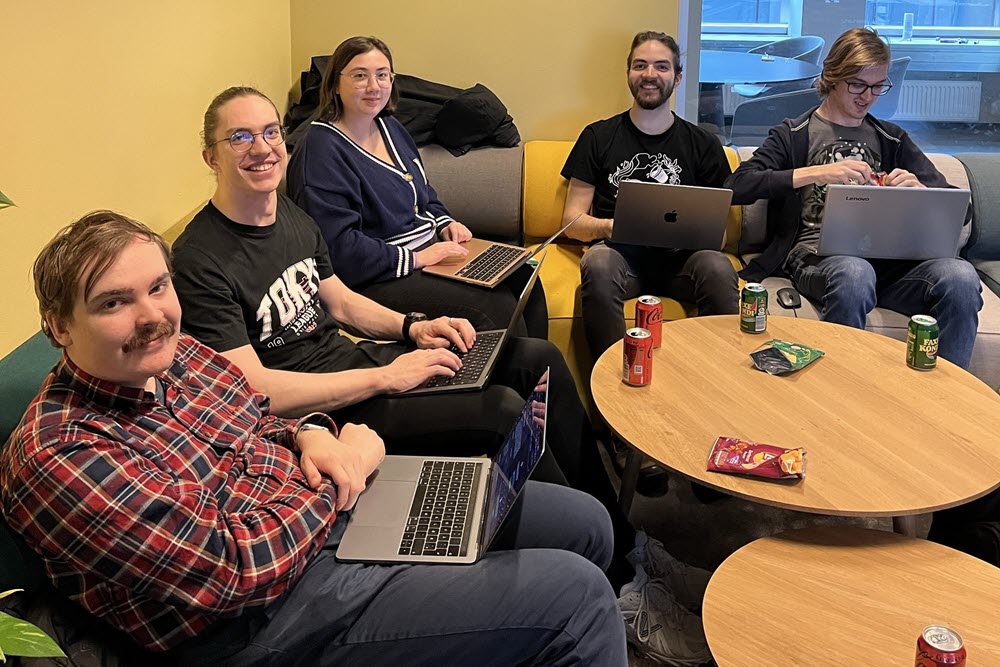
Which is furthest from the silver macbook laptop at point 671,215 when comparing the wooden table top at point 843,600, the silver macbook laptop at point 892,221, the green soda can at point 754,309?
the wooden table top at point 843,600

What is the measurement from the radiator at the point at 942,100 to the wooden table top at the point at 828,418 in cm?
209

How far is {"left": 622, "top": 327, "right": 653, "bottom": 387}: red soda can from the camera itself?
1.97 metres

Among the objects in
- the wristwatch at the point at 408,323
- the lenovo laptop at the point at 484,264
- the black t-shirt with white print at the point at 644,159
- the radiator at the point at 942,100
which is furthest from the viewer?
the radiator at the point at 942,100

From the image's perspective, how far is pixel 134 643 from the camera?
4.02 ft

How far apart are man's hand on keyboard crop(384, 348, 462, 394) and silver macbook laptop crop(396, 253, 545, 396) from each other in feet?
0.05

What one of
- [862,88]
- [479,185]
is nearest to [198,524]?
[479,185]

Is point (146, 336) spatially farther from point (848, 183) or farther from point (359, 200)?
point (848, 183)

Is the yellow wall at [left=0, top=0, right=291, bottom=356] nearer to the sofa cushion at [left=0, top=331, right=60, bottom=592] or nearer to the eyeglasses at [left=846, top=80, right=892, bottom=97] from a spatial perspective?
the sofa cushion at [left=0, top=331, right=60, bottom=592]

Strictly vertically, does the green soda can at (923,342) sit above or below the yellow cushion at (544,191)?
below

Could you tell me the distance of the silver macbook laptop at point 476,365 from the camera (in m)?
1.92

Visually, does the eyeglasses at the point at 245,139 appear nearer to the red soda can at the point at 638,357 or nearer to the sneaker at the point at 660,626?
the red soda can at the point at 638,357

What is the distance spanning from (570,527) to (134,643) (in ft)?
2.39

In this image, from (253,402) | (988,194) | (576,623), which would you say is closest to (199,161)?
(253,402)

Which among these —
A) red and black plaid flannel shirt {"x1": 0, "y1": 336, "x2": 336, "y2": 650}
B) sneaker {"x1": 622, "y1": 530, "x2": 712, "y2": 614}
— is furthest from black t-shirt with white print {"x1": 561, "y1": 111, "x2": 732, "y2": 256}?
red and black plaid flannel shirt {"x1": 0, "y1": 336, "x2": 336, "y2": 650}
